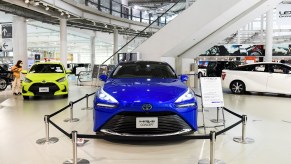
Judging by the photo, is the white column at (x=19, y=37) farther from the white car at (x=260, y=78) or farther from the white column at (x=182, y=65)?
the white car at (x=260, y=78)

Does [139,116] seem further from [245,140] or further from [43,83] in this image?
[43,83]

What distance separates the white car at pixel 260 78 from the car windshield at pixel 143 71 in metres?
5.81

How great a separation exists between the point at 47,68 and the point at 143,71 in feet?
17.0

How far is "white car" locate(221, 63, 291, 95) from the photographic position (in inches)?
366

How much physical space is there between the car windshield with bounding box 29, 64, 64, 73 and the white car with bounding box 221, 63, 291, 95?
6.27m

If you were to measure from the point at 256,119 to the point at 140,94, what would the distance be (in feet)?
10.8

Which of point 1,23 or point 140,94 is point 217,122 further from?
point 1,23

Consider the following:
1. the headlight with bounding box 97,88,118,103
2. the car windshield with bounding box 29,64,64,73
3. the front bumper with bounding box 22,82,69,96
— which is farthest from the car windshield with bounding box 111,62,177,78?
the car windshield with bounding box 29,64,64,73

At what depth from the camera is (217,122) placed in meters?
5.38

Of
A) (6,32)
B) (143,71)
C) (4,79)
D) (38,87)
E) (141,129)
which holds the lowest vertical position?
(141,129)

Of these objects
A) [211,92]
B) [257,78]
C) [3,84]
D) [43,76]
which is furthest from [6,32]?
[211,92]

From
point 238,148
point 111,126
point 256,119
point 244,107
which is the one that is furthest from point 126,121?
point 244,107

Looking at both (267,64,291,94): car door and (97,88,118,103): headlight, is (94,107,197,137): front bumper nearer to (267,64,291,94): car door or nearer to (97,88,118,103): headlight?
(97,88,118,103): headlight

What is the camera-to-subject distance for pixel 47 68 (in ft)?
29.9
